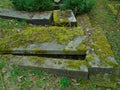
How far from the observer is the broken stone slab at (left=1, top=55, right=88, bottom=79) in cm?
398

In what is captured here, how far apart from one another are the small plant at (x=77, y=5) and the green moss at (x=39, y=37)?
1.41 m

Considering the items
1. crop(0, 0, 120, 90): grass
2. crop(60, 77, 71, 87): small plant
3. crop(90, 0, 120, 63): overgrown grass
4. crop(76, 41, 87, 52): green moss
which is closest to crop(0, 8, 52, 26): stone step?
crop(90, 0, 120, 63): overgrown grass

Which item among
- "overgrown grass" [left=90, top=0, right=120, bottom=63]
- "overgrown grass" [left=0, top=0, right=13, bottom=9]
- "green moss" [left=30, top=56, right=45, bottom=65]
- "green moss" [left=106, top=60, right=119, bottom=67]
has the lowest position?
"overgrown grass" [left=90, top=0, right=120, bottom=63]

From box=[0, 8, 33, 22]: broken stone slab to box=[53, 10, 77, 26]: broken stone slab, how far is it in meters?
0.77

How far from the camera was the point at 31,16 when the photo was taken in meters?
5.99

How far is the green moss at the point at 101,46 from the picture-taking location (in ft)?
14.1

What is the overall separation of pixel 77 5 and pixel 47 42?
2.21 meters

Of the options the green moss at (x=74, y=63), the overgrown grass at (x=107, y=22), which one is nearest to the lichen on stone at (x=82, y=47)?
the green moss at (x=74, y=63)

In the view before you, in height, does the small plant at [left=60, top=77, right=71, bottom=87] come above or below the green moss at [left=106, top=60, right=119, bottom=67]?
below

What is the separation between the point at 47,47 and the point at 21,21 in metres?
1.92

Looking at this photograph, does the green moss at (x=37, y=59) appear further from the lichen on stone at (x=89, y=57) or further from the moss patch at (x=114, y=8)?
the moss patch at (x=114, y=8)

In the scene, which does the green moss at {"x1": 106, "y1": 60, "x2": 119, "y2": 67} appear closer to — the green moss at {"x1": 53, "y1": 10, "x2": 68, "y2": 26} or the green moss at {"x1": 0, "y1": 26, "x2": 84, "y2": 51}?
the green moss at {"x1": 0, "y1": 26, "x2": 84, "y2": 51}

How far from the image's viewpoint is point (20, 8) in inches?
250

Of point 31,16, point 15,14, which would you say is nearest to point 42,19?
point 31,16
